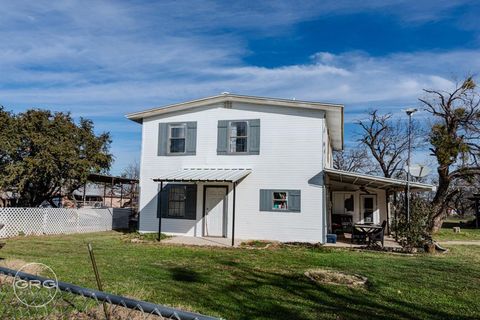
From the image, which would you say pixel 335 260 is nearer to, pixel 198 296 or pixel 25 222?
pixel 198 296

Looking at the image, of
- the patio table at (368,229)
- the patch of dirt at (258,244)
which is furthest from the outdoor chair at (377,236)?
the patch of dirt at (258,244)

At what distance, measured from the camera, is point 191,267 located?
891 centimetres

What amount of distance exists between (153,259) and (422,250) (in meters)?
8.51

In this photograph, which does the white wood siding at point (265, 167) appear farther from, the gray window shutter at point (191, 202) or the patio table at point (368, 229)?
the patio table at point (368, 229)

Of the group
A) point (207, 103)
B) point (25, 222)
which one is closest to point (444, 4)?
point (207, 103)

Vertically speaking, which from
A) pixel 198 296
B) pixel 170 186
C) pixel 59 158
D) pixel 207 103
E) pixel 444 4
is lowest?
pixel 198 296

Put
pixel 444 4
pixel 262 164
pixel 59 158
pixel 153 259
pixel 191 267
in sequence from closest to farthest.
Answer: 1. pixel 191 267
2. pixel 153 259
3. pixel 444 4
4. pixel 262 164
5. pixel 59 158

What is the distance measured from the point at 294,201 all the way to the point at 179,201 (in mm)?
4756

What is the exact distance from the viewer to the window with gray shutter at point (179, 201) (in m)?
15.7

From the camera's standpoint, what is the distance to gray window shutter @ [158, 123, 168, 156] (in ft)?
53.5

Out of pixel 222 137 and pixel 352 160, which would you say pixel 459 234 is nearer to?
pixel 222 137

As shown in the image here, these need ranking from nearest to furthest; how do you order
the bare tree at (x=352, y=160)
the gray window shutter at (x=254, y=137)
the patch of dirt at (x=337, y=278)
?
the patch of dirt at (x=337, y=278) → the gray window shutter at (x=254, y=137) → the bare tree at (x=352, y=160)

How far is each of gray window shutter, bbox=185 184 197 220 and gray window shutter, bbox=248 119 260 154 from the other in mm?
2805

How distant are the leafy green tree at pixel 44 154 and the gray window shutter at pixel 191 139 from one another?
4.58 meters
